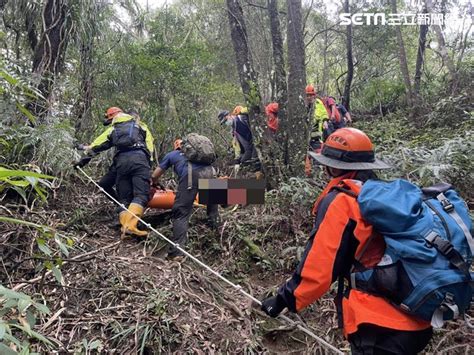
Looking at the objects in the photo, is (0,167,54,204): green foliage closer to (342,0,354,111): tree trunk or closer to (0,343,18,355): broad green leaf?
(0,343,18,355): broad green leaf

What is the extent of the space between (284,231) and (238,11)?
3.87 m

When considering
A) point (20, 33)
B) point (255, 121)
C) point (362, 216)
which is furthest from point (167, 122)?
point (362, 216)

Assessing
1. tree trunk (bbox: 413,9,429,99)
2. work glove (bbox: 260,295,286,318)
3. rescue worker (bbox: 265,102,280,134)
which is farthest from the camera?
tree trunk (bbox: 413,9,429,99)

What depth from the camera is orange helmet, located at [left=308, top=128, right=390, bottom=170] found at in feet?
7.94

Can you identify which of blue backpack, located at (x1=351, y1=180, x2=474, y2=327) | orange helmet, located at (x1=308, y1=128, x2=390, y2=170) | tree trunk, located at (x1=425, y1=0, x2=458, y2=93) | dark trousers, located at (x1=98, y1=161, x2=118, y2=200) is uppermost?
tree trunk, located at (x1=425, y1=0, x2=458, y2=93)

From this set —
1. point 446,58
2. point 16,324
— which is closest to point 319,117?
point 446,58

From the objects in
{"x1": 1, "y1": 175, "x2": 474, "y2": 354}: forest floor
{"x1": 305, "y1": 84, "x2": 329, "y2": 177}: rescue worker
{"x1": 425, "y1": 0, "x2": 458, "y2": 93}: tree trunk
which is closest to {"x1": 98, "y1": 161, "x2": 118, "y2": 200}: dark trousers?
{"x1": 1, "y1": 175, "x2": 474, "y2": 354}: forest floor

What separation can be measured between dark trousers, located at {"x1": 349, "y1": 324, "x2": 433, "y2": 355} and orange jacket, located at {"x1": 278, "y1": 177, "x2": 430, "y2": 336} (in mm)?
42

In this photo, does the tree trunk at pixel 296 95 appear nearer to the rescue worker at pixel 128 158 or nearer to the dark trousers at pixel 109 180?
the rescue worker at pixel 128 158

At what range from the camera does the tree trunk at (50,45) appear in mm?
5750

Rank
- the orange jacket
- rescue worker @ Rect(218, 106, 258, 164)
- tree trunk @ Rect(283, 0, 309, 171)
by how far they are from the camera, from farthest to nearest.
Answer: rescue worker @ Rect(218, 106, 258, 164)
tree trunk @ Rect(283, 0, 309, 171)
the orange jacket

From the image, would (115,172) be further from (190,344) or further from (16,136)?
(190,344)

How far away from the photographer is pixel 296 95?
6469mm

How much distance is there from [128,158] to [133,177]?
0.27 meters
